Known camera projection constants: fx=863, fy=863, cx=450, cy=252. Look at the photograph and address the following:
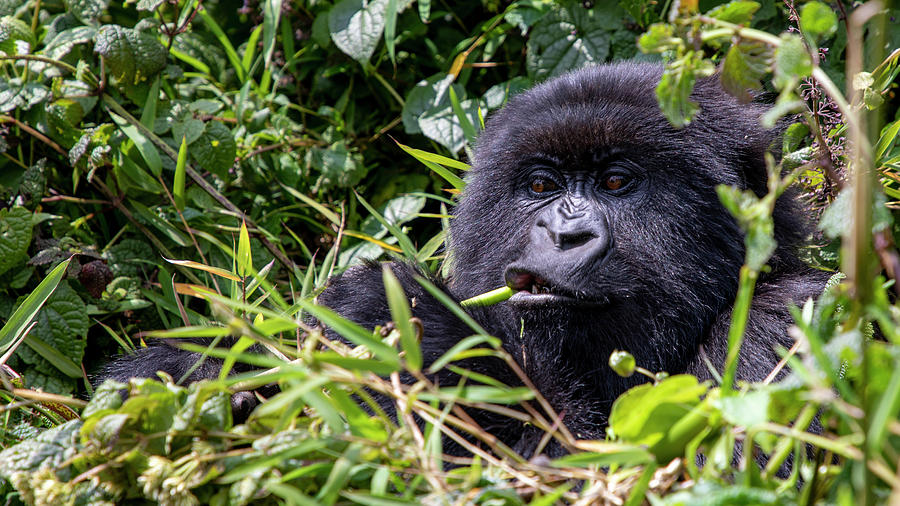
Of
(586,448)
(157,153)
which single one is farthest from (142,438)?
(157,153)

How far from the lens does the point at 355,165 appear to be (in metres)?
3.61

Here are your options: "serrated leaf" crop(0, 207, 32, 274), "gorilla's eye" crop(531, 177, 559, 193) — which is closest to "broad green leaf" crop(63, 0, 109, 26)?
"serrated leaf" crop(0, 207, 32, 274)

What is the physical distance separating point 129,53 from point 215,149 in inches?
18.0

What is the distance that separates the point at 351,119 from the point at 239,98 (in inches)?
21.0

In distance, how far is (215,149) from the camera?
3.25m

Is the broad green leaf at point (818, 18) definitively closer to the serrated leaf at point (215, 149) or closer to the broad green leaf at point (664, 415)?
the broad green leaf at point (664, 415)

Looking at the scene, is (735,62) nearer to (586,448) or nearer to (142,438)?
(586,448)

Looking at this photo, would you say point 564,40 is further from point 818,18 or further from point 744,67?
point 818,18

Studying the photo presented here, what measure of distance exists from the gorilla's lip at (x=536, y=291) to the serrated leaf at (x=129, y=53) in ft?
5.76

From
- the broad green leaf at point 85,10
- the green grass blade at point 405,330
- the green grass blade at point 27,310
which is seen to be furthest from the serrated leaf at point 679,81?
the broad green leaf at point 85,10

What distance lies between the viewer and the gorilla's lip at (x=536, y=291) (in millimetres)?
2115

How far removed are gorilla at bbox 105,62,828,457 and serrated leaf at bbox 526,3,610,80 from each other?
2.85ft

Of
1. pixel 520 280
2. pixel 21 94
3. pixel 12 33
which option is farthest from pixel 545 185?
pixel 12 33

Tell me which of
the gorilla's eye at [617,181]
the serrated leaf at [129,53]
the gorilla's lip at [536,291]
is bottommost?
the gorilla's lip at [536,291]
